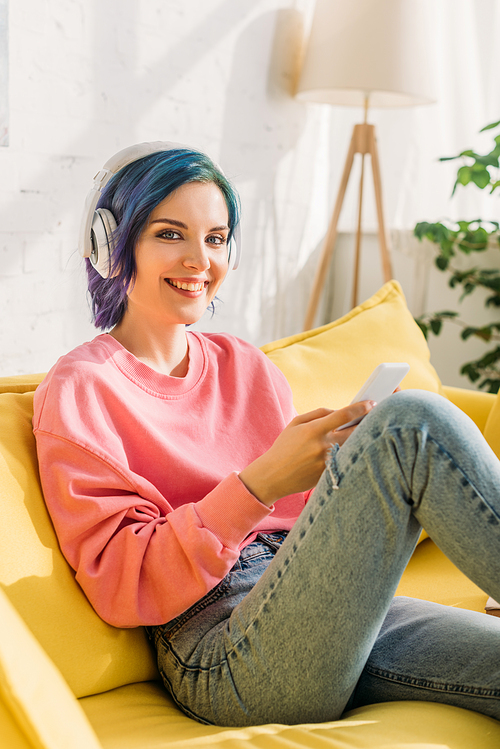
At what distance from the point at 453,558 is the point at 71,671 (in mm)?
468

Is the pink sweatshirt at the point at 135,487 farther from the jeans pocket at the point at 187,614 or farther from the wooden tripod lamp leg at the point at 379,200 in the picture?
the wooden tripod lamp leg at the point at 379,200

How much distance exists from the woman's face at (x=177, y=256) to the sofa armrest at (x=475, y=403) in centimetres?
79

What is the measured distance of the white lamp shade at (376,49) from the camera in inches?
88.9

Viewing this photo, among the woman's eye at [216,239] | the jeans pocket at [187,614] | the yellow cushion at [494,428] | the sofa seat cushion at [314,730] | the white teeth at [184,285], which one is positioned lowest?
the sofa seat cushion at [314,730]

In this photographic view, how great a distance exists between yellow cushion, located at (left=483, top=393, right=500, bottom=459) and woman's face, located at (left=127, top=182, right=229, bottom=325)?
76 cm

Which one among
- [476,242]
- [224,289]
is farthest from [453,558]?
[476,242]

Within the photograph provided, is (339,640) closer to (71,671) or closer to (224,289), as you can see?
(71,671)

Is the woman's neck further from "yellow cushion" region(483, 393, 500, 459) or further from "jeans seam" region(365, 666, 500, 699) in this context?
"yellow cushion" region(483, 393, 500, 459)

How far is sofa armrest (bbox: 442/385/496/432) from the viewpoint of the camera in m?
1.61

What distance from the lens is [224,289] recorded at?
7.90 feet

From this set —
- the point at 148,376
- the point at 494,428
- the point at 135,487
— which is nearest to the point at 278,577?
the point at 135,487

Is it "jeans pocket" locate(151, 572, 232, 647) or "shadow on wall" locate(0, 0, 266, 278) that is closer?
"jeans pocket" locate(151, 572, 232, 647)

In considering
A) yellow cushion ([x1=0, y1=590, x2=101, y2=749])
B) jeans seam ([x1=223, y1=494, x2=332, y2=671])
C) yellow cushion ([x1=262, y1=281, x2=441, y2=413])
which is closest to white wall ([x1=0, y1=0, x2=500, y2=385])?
yellow cushion ([x1=262, y1=281, x2=441, y2=413])

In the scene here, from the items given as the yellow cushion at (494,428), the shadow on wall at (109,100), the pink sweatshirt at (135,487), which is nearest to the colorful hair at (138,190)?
the pink sweatshirt at (135,487)
